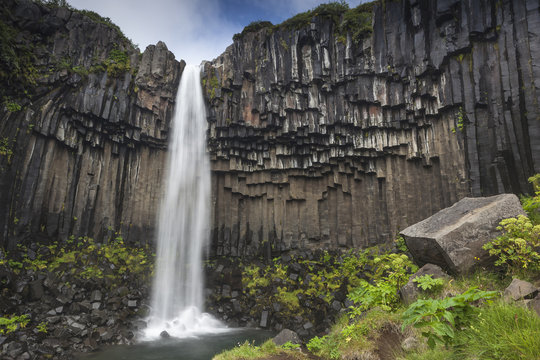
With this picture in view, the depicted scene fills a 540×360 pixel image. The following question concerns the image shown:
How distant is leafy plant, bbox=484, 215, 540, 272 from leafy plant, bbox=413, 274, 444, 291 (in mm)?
1200

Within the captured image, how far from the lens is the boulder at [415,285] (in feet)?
21.7

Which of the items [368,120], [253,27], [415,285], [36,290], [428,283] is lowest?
[36,290]

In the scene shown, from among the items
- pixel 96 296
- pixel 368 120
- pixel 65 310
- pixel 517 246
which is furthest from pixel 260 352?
pixel 368 120

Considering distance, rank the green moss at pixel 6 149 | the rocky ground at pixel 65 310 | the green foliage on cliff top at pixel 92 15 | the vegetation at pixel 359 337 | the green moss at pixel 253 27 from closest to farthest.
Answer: the vegetation at pixel 359 337 → the rocky ground at pixel 65 310 → the green moss at pixel 6 149 → the green foliage on cliff top at pixel 92 15 → the green moss at pixel 253 27

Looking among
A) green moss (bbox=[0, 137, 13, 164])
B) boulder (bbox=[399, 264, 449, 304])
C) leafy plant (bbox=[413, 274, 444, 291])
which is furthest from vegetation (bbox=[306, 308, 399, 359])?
green moss (bbox=[0, 137, 13, 164])

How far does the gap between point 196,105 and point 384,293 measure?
17.3 meters

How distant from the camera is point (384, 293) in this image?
6930 mm

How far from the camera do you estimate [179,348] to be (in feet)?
42.3

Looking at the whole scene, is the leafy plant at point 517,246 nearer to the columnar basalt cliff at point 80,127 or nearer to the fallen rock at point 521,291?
the fallen rock at point 521,291

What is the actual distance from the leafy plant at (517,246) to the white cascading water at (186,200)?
15624mm

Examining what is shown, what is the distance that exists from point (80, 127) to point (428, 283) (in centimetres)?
1874

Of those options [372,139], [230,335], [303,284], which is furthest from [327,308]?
[372,139]

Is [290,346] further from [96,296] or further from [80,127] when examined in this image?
[80,127]

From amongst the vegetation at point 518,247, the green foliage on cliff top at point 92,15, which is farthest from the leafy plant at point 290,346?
the green foliage on cliff top at point 92,15
